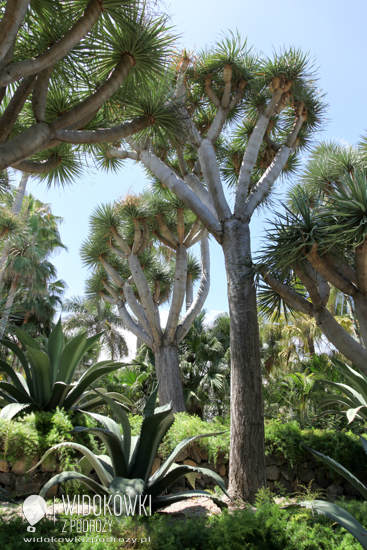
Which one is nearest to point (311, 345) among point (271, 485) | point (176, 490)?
point (271, 485)

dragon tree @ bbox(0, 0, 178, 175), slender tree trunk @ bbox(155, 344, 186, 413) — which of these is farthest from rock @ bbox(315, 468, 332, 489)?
dragon tree @ bbox(0, 0, 178, 175)

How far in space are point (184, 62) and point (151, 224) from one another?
3.74 metres

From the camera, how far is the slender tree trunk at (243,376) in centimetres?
421

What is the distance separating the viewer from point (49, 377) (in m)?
4.49

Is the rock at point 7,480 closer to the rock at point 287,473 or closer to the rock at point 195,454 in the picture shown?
the rock at point 195,454

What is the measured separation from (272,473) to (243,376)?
169cm

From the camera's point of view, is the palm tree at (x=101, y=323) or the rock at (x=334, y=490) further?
the palm tree at (x=101, y=323)

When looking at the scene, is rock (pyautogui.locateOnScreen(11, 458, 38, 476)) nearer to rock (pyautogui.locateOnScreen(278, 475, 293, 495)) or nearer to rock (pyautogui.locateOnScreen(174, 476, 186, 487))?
rock (pyautogui.locateOnScreen(174, 476, 186, 487))

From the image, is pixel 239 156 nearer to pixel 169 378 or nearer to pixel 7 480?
pixel 169 378

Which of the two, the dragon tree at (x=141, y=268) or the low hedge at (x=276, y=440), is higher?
the dragon tree at (x=141, y=268)

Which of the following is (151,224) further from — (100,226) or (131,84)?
(131,84)

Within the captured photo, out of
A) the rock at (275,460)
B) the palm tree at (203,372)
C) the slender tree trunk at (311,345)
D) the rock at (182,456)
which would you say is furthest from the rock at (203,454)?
the slender tree trunk at (311,345)

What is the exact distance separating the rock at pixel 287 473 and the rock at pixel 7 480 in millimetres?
3497

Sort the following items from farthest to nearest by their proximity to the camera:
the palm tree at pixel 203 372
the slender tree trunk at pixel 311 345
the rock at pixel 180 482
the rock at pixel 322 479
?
1. the slender tree trunk at pixel 311 345
2. the palm tree at pixel 203 372
3. the rock at pixel 322 479
4. the rock at pixel 180 482
